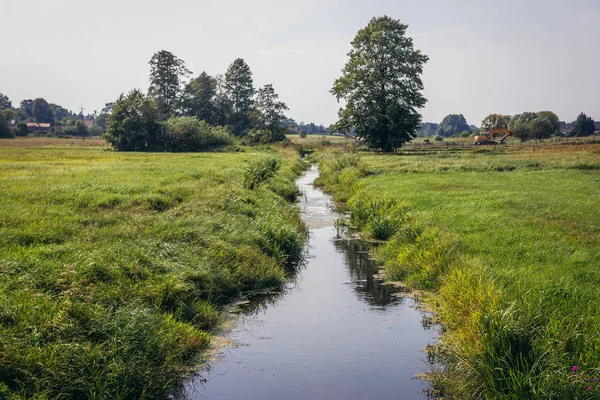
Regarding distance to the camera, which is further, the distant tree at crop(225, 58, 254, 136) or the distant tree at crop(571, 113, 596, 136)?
the distant tree at crop(571, 113, 596, 136)

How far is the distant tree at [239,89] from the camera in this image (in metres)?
103

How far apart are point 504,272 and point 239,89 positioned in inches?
3842

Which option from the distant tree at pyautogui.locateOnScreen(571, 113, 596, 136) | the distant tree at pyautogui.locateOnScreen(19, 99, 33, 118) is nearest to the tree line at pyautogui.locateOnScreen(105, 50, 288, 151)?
the distant tree at pyautogui.locateOnScreen(571, 113, 596, 136)

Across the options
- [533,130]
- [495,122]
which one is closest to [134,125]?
[533,130]

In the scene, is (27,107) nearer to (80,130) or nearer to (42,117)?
(42,117)

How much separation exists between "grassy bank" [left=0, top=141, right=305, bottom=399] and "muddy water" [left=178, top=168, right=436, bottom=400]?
77 cm

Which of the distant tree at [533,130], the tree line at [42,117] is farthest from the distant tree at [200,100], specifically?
the distant tree at [533,130]

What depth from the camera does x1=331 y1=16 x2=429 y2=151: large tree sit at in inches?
2415

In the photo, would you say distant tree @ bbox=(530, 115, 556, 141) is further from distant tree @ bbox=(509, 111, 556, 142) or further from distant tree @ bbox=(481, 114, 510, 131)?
distant tree @ bbox=(481, 114, 510, 131)

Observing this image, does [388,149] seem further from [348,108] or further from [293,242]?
[293,242]

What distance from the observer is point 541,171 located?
1427 inches

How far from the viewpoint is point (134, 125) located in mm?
67812

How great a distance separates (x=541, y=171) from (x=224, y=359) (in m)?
32.7

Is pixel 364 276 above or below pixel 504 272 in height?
below
